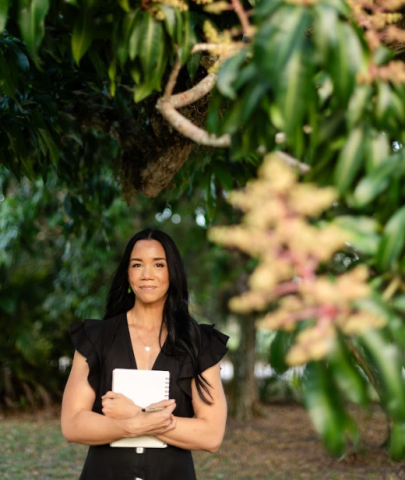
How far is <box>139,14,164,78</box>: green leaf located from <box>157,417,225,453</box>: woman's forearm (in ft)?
3.77

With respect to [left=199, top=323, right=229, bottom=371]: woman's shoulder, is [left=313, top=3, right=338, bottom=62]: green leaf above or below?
above

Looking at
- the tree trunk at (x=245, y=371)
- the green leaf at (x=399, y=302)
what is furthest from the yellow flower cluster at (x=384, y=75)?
the tree trunk at (x=245, y=371)

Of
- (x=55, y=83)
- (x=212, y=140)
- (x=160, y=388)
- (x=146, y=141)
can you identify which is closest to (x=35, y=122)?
(x=55, y=83)

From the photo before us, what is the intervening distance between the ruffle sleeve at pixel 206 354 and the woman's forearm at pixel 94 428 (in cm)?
29

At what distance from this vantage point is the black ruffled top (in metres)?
1.99

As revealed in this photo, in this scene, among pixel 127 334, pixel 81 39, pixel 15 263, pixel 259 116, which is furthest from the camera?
pixel 15 263

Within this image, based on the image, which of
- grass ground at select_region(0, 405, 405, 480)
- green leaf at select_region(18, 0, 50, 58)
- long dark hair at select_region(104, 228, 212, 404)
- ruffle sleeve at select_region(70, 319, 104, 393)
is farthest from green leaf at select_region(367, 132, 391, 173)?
grass ground at select_region(0, 405, 405, 480)

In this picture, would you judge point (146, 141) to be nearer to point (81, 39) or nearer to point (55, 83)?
point (55, 83)

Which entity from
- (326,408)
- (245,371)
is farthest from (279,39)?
(245,371)

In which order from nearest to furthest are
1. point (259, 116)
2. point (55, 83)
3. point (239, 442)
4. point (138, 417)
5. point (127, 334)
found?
1. point (259, 116)
2. point (138, 417)
3. point (127, 334)
4. point (55, 83)
5. point (239, 442)

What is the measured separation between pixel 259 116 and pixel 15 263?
7.53 m

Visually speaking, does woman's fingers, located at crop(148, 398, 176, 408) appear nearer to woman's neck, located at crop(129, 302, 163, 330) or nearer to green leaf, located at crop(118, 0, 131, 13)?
woman's neck, located at crop(129, 302, 163, 330)

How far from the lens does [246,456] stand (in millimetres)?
6270

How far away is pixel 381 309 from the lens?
0.84 m
